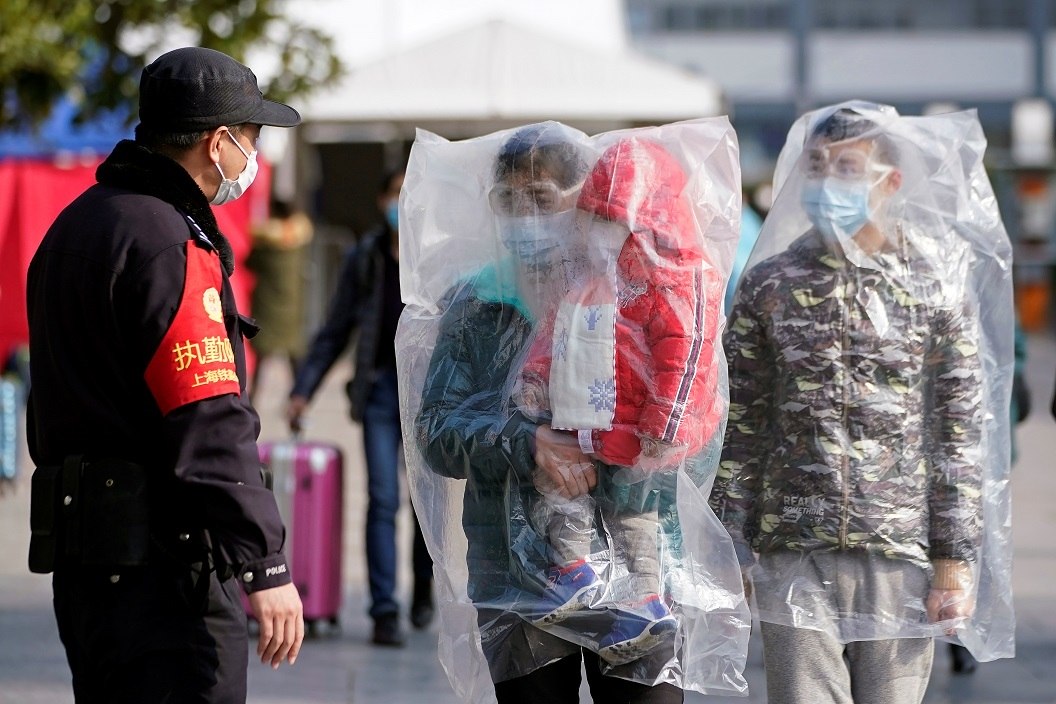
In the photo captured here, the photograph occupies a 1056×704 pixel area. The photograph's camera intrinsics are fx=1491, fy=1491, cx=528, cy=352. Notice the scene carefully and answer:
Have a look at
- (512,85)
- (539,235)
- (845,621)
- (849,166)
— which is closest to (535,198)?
(539,235)

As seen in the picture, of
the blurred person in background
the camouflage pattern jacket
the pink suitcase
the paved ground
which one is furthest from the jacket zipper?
the blurred person in background

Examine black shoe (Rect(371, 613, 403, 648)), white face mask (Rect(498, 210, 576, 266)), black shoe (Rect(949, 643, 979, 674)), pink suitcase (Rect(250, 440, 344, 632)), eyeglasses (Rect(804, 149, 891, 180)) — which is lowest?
black shoe (Rect(949, 643, 979, 674))

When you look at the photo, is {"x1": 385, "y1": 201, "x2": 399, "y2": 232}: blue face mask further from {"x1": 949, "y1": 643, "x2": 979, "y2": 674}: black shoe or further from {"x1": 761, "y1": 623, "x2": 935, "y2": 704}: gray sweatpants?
{"x1": 761, "y1": 623, "x2": 935, "y2": 704}: gray sweatpants

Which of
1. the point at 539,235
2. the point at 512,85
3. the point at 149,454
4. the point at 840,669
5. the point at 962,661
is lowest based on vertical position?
the point at 962,661

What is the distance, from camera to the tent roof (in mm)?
11664

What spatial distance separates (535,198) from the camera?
2982 mm

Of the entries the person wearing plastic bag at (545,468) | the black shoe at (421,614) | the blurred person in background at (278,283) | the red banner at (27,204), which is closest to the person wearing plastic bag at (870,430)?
the person wearing plastic bag at (545,468)

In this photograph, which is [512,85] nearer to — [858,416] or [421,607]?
[421,607]

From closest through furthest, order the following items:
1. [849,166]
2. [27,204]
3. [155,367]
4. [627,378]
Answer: [155,367]
[627,378]
[849,166]
[27,204]

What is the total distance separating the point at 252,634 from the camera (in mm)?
5766

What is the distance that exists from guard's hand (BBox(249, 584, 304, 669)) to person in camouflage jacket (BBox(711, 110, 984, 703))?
1.05m

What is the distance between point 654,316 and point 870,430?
2.20 ft

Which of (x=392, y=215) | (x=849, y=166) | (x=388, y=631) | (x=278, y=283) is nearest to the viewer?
(x=849, y=166)

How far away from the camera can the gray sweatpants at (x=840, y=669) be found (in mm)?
3270
